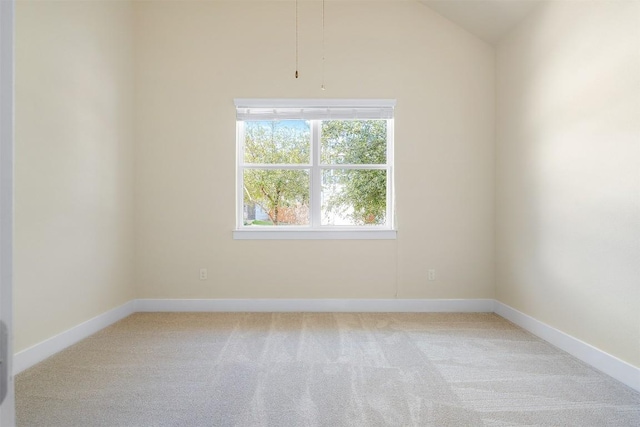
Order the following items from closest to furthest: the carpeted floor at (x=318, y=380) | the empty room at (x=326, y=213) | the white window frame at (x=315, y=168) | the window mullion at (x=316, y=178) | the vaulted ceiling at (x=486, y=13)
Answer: the carpeted floor at (x=318, y=380) < the empty room at (x=326, y=213) < the vaulted ceiling at (x=486, y=13) < the white window frame at (x=315, y=168) < the window mullion at (x=316, y=178)

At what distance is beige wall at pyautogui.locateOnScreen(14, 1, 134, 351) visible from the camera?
102 inches

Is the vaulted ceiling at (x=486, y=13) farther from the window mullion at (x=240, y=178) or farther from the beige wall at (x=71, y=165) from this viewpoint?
the beige wall at (x=71, y=165)

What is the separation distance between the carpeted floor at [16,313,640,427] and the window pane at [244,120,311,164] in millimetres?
1762

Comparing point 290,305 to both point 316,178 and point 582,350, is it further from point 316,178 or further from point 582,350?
point 582,350

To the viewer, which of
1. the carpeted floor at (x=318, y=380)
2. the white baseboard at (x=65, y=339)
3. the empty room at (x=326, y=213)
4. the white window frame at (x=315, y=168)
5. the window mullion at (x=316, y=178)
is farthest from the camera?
the window mullion at (x=316, y=178)

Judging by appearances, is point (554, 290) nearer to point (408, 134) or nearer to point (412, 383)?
point (412, 383)

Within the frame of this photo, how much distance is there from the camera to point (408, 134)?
409 cm

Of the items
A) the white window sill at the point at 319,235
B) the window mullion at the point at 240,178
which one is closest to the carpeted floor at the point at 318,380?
the white window sill at the point at 319,235

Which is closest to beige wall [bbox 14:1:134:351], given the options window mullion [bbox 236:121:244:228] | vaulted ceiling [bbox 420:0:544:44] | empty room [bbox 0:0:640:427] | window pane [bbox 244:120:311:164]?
empty room [bbox 0:0:640:427]

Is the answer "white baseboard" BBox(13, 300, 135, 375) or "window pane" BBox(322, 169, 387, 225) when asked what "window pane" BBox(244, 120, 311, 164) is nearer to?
"window pane" BBox(322, 169, 387, 225)

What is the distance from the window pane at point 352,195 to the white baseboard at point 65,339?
223cm

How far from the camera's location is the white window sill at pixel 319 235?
4.09 metres

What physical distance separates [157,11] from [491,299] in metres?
4.63

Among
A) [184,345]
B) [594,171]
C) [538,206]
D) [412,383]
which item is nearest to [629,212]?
[594,171]
